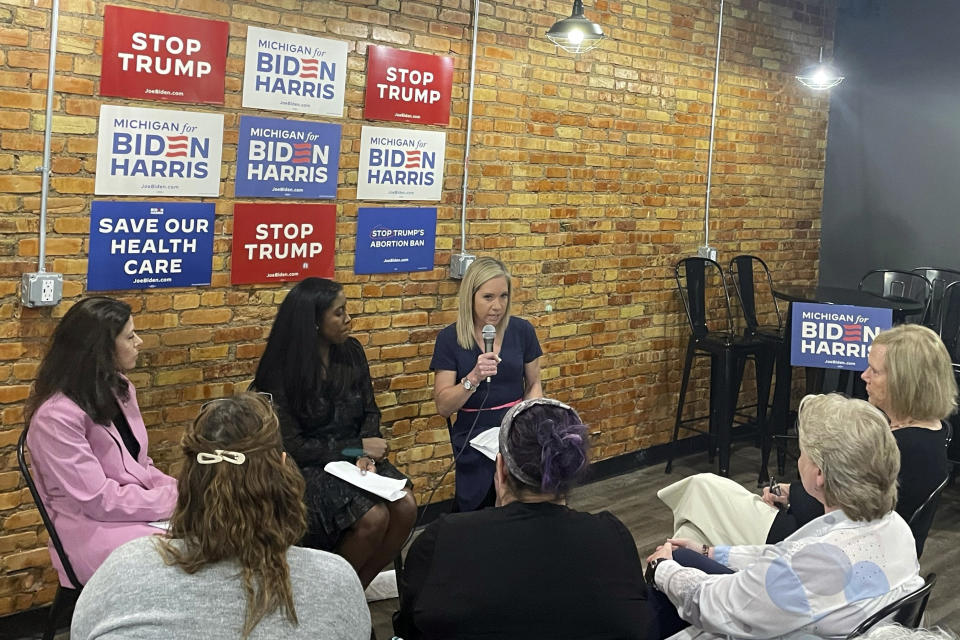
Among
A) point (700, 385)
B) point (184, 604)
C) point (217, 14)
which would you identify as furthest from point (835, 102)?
point (184, 604)

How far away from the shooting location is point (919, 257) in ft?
23.2

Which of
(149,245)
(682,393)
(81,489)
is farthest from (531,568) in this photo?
(682,393)

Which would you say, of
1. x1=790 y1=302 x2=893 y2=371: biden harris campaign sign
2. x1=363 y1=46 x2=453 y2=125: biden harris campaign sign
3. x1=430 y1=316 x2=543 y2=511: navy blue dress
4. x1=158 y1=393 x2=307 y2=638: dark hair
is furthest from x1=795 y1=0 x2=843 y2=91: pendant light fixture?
x1=158 y1=393 x2=307 y2=638: dark hair

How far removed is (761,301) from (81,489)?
5136mm

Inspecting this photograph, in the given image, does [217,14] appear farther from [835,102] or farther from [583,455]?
[835,102]

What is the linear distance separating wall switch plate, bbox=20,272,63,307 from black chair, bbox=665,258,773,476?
3.75 meters

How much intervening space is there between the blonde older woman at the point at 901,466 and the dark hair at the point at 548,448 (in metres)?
1.14

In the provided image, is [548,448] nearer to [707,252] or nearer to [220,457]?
[220,457]

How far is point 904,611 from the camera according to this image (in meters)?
2.56

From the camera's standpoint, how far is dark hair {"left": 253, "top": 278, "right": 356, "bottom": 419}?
3793mm

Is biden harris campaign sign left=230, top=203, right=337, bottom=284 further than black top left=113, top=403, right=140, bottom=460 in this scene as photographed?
Yes

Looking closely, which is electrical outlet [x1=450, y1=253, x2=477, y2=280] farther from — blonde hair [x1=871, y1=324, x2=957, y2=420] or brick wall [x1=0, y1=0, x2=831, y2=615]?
blonde hair [x1=871, y1=324, x2=957, y2=420]

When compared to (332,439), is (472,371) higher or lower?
higher

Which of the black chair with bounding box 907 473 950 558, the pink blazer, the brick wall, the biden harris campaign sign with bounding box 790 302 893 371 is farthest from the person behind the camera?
the biden harris campaign sign with bounding box 790 302 893 371
